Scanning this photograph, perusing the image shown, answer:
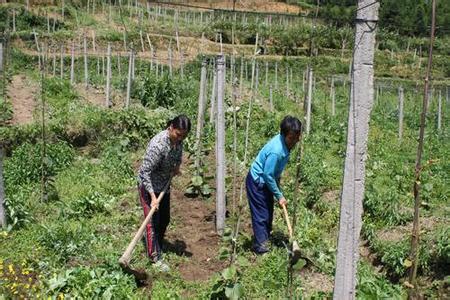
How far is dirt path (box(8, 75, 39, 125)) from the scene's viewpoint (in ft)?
35.8

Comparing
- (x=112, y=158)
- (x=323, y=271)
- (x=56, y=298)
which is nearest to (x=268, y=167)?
(x=323, y=271)

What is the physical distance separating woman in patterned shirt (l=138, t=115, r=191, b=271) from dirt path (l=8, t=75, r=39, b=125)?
19.6 ft

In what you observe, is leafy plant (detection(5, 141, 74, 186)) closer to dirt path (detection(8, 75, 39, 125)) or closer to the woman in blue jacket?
dirt path (detection(8, 75, 39, 125))

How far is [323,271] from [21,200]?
11.9ft

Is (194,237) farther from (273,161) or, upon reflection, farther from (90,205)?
(273,161)

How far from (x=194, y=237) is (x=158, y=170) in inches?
49.7

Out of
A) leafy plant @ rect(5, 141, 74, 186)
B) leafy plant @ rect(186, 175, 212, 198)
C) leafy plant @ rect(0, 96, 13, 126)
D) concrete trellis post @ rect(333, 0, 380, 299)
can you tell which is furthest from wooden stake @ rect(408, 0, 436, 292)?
leafy plant @ rect(0, 96, 13, 126)

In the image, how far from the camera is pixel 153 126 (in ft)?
33.9

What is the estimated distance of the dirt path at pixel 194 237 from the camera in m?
5.44

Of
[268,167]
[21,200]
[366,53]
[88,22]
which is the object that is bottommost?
[21,200]

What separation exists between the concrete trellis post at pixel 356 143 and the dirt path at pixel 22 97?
8456 millimetres

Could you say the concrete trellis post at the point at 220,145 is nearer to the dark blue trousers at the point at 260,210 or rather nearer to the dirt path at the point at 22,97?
the dark blue trousers at the point at 260,210

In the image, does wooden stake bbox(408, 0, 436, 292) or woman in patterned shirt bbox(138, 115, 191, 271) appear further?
woman in patterned shirt bbox(138, 115, 191, 271)

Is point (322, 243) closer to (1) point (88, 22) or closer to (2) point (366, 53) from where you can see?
(2) point (366, 53)
